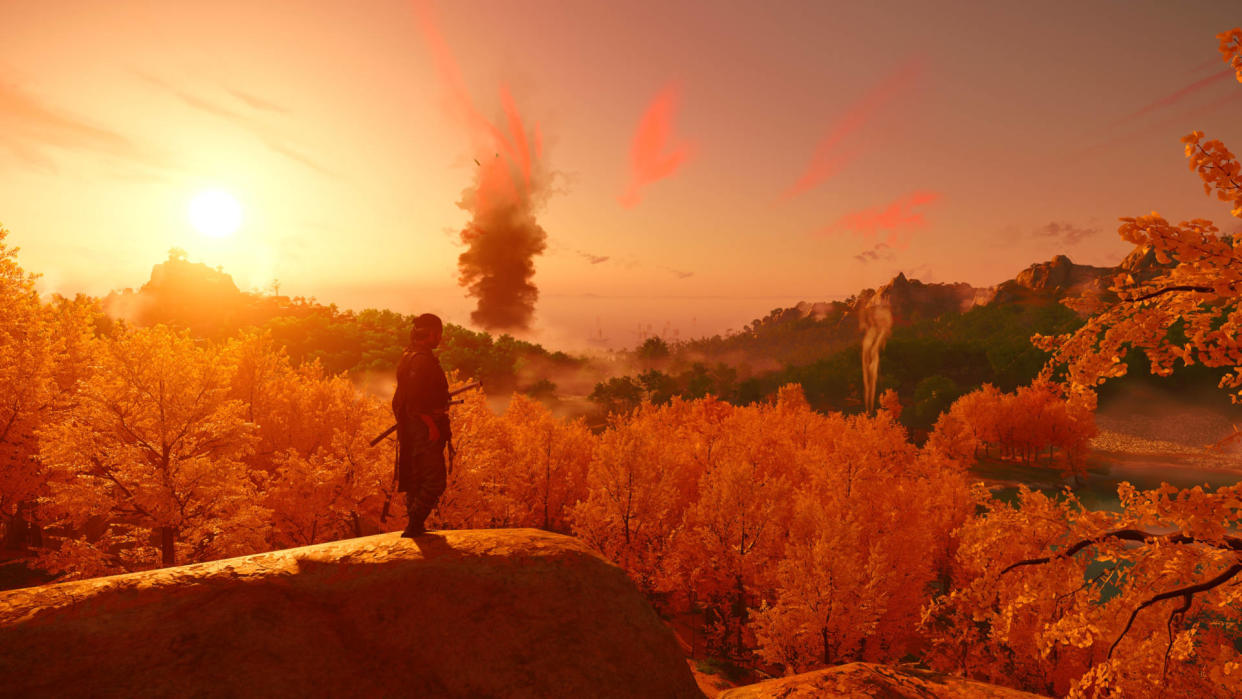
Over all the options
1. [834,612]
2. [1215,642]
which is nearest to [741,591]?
[834,612]

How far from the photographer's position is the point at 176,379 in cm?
1952

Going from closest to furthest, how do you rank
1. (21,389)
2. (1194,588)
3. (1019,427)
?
(1194,588) → (21,389) → (1019,427)

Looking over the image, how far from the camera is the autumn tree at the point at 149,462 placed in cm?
1734

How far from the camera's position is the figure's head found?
29.0 feet

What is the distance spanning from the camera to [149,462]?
1839 cm

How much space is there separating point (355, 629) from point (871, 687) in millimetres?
8182

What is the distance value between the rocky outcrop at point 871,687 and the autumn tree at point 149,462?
1881 centimetres

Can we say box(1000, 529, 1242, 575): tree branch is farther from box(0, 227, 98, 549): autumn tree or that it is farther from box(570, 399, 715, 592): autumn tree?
box(0, 227, 98, 549): autumn tree

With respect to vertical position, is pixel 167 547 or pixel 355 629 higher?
pixel 355 629

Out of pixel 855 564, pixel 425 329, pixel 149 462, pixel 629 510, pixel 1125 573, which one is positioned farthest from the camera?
pixel 629 510

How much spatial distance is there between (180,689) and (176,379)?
63.2 ft

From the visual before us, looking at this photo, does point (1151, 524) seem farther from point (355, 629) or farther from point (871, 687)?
point (355, 629)

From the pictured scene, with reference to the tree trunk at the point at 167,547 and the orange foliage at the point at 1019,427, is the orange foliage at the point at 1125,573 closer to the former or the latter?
the tree trunk at the point at 167,547

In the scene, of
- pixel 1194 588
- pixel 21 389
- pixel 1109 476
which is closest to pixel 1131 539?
pixel 1194 588
